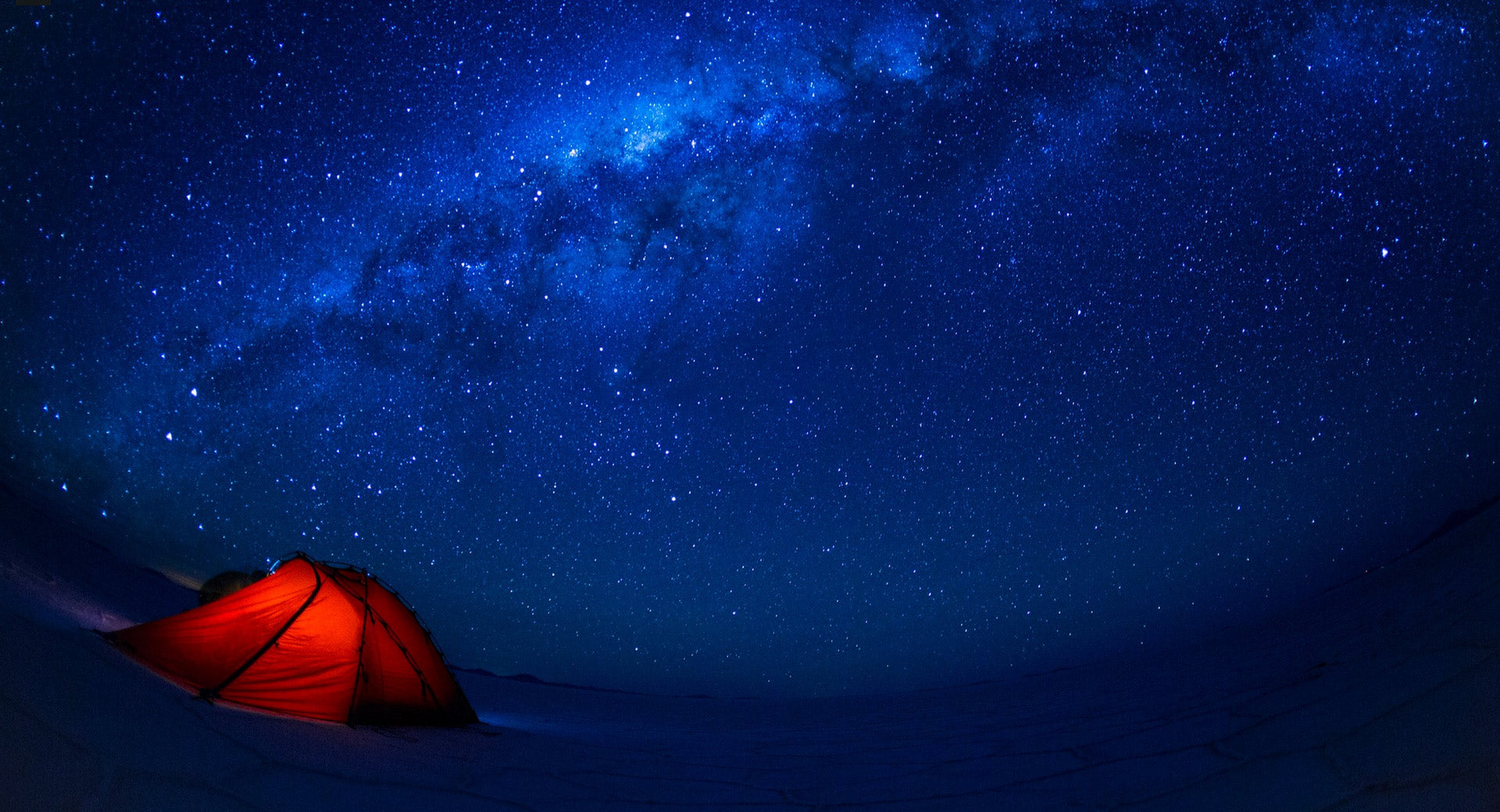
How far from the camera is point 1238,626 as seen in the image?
12.8 meters

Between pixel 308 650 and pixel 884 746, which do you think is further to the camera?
pixel 884 746

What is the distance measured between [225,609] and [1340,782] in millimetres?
7255

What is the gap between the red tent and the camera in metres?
4.99

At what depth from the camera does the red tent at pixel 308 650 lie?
4.99 m

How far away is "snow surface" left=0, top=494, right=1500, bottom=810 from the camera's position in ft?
10.1

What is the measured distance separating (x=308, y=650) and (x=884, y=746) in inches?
196

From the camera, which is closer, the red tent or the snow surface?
Answer: the snow surface

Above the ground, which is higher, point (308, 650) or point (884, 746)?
point (308, 650)

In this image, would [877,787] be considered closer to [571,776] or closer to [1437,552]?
[571,776]

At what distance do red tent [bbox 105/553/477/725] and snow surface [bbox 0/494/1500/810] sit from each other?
250 mm

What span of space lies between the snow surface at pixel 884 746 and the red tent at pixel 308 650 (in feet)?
0.82

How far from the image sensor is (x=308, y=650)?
539 centimetres

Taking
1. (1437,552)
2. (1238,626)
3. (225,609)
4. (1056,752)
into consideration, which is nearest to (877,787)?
(1056,752)

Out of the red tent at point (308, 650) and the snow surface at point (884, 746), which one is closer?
the snow surface at point (884, 746)
